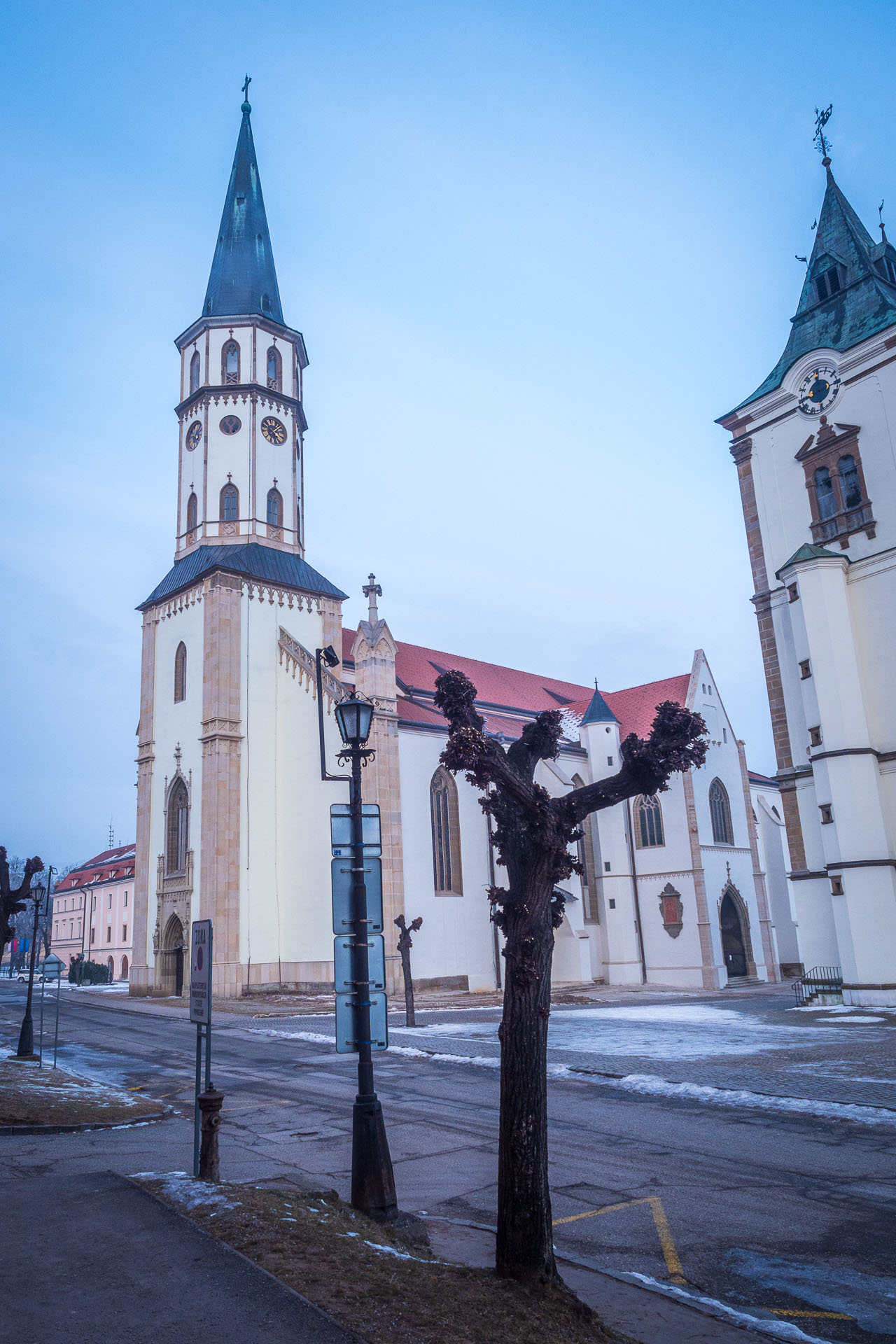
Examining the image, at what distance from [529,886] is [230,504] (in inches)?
1389

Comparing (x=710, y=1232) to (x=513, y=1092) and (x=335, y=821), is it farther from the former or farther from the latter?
(x=335, y=821)

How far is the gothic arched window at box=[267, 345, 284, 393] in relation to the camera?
40706 mm

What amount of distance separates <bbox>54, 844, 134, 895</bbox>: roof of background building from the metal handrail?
55.8 m

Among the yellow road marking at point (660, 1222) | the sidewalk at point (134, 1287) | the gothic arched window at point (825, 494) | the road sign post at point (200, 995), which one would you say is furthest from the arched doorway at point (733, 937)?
the sidewalk at point (134, 1287)

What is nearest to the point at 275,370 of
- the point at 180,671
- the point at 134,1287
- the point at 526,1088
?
the point at 180,671

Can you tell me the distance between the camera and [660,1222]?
6848 mm

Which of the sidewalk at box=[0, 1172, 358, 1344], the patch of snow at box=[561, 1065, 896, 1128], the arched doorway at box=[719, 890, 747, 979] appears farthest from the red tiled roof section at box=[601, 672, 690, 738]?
the sidewalk at box=[0, 1172, 358, 1344]

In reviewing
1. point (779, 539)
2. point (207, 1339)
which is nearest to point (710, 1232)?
point (207, 1339)

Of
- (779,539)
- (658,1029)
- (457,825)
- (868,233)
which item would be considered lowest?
(658,1029)

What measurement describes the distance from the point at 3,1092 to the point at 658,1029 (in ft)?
44.3

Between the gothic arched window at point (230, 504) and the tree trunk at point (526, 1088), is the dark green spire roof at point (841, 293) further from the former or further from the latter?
the tree trunk at point (526, 1088)

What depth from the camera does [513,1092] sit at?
561 centimetres

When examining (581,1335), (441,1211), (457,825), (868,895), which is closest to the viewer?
(581,1335)

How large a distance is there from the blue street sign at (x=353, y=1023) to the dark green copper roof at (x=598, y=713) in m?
37.1
